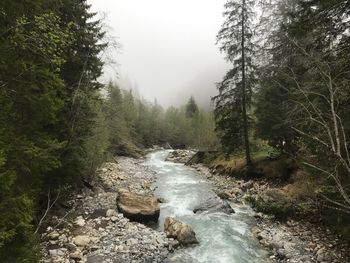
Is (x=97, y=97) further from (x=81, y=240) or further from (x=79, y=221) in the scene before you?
(x=81, y=240)

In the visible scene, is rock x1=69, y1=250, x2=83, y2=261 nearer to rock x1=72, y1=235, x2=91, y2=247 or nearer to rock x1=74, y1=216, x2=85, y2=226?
rock x1=72, y1=235, x2=91, y2=247

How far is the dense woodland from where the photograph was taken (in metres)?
5.95

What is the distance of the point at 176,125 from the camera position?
72.2 metres

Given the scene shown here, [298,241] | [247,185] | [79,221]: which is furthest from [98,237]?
[247,185]

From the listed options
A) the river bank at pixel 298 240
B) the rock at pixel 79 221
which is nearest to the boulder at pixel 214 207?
the river bank at pixel 298 240

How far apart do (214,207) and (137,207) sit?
13.0ft

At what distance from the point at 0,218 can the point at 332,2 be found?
936cm

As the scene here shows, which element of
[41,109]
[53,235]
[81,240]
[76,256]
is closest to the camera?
[41,109]

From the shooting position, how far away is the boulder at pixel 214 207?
1574cm

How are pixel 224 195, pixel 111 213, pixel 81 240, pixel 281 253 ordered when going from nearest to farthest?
pixel 281 253 → pixel 81 240 → pixel 111 213 → pixel 224 195

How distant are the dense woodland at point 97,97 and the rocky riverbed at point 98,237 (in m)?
0.99

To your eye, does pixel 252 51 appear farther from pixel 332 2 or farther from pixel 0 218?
pixel 0 218

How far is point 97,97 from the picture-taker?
15.7 m

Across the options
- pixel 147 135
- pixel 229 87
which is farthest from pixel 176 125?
pixel 229 87
